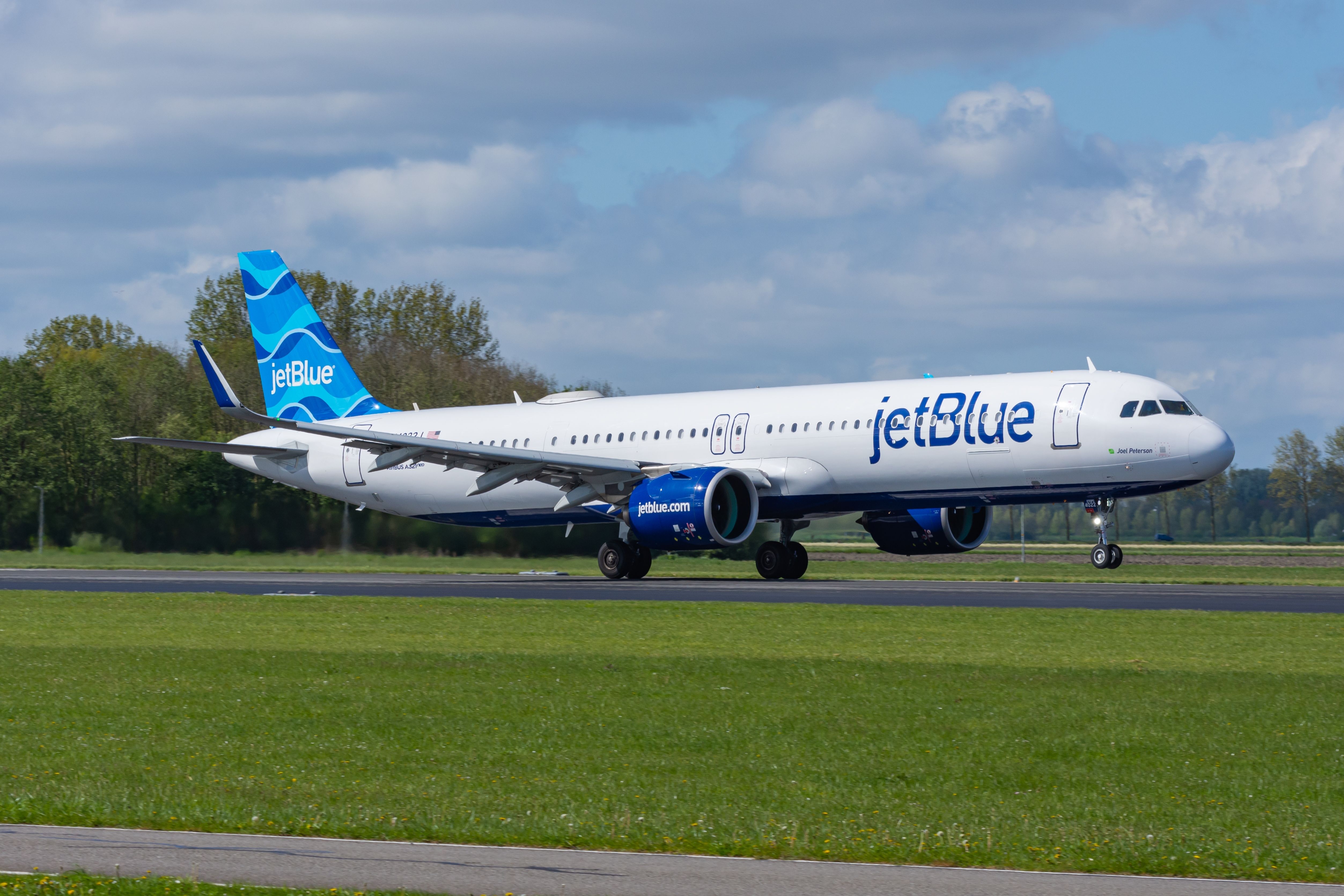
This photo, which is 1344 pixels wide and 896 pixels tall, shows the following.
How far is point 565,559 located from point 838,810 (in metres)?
32.7

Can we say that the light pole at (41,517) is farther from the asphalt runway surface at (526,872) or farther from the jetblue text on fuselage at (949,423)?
the asphalt runway surface at (526,872)

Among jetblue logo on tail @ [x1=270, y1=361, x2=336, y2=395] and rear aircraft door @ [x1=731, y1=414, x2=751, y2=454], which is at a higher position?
jetblue logo on tail @ [x1=270, y1=361, x2=336, y2=395]

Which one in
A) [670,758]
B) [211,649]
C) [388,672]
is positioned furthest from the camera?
[211,649]

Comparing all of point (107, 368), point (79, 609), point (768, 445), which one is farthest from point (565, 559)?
point (107, 368)

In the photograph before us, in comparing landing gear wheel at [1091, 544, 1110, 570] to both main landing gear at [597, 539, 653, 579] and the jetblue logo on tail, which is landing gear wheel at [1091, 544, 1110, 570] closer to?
main landing gear at [597, 539, 653, 579]

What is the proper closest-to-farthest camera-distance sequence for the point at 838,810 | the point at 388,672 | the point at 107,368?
the point at 838,810, the point at 388,672, the point at 107,368

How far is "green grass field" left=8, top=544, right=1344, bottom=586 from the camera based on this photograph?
40.8 meters

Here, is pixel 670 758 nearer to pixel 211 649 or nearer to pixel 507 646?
pixel 507 646

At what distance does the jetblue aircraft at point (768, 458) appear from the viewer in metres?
33.5

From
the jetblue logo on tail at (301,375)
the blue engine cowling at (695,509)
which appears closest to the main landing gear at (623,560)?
the blue engine cowling at (695,509)

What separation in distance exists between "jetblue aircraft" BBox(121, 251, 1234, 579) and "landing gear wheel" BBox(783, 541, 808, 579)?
66mm

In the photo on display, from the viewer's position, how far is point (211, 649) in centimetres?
2116

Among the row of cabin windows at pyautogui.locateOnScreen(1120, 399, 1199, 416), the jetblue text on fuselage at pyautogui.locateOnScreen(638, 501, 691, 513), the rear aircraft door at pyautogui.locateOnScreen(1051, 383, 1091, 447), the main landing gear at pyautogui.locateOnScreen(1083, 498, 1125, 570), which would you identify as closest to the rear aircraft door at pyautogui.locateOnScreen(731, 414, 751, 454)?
the jetblue text on fuselage at pyautogui.locateOnScreen(638, 501, 691, 513)

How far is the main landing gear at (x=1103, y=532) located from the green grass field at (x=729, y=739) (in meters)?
11.2
